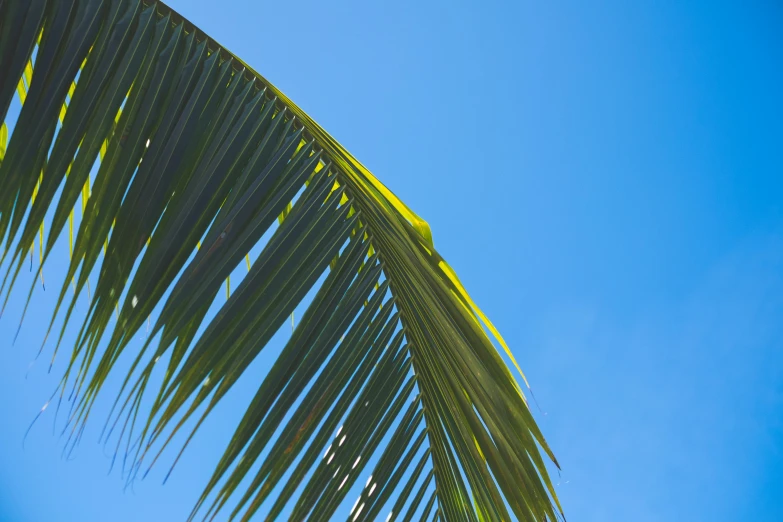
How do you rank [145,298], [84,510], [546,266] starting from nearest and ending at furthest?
[145,298], [546,266], [84,510]

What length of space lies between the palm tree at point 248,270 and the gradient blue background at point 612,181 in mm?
9492

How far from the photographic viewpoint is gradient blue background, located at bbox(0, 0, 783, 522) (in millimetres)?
9812

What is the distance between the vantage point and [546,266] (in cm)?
1040

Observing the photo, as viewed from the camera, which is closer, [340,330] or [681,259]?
[340,330]

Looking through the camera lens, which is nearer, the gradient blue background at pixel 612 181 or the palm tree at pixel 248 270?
the palm tree at pixel 248 270

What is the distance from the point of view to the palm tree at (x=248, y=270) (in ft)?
1.95

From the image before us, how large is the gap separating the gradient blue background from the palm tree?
31.1 ft

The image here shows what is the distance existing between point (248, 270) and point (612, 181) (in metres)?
9.75

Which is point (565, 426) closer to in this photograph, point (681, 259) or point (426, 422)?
point (681, 259)

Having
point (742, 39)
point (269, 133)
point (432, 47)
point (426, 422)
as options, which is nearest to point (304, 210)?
point (269, 133)

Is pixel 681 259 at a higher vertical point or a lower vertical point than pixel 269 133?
higher

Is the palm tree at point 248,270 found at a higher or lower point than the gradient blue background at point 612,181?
lower

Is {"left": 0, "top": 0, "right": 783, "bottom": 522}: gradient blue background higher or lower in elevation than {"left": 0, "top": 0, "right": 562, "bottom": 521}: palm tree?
higher

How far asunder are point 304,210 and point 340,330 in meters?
0.11
